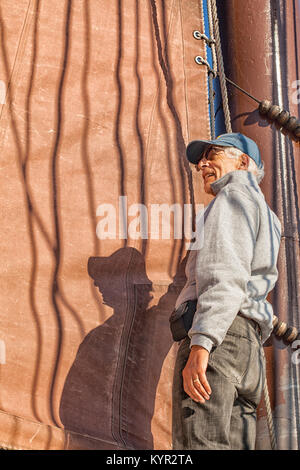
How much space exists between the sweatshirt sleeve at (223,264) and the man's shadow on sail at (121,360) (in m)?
0.55

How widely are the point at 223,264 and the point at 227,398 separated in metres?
0.26

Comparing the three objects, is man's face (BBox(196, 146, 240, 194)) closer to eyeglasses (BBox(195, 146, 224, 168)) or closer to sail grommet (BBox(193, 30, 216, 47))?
eyeglasses (BBox(195, 146, 224, 168))

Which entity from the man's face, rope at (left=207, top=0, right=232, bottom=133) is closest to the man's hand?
the man's face

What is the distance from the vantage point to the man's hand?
4.03ft

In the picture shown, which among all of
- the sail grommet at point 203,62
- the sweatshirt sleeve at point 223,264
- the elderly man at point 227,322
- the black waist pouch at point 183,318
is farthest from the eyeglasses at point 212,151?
the sail grommet at point 203,62

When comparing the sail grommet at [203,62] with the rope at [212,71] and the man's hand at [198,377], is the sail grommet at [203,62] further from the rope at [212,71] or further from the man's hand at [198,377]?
the man's hand at [198,377]

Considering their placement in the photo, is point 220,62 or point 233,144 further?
point 220,62

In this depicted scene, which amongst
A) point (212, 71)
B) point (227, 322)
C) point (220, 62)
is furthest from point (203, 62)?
point (227, 322)

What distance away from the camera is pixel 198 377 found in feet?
4.05

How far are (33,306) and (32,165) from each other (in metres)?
0.44

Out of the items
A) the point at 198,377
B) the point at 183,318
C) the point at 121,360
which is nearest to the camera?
the point at 198,377

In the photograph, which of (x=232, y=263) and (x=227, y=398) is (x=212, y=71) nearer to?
(x=232, y=263)

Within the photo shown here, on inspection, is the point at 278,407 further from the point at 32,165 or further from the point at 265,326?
the point at 32,165

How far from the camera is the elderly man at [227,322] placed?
1238 millimetres
